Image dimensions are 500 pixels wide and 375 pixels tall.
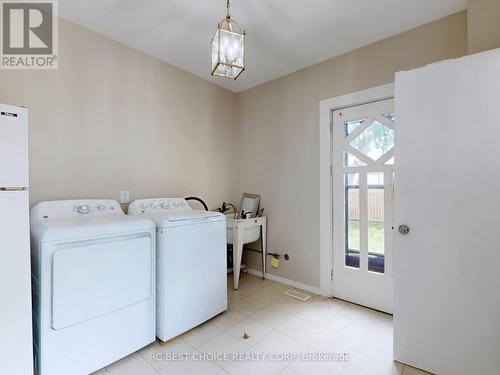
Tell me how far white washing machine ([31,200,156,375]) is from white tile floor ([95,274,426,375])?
22 centimetres

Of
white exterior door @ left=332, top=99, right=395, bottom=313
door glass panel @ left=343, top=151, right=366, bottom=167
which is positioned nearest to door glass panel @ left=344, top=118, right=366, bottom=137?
white exterior door @ left=332, top=99, right=395, bottom=313

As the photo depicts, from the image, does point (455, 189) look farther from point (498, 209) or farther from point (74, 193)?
point (74, 193)

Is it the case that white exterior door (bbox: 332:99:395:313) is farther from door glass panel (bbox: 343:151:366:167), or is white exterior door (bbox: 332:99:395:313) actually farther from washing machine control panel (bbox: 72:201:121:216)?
washing machine control panel (bbox: 72:201:121:216)

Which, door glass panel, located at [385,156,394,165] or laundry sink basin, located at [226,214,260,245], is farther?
laundry sink basin, located at [226,214,260,245]

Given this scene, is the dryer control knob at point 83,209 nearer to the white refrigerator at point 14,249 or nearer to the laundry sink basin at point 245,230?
the white refrigerator at point 14,249

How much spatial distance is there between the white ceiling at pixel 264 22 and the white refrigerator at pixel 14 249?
3.88 feet

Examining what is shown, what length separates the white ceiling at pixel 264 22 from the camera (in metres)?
1.77

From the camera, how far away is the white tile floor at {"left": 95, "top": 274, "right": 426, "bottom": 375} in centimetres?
157

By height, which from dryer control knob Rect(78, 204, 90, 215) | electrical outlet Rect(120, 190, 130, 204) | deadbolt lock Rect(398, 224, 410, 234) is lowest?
deadbolt lock Rect(398, 224, 410, 234)

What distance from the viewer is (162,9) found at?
1.83m

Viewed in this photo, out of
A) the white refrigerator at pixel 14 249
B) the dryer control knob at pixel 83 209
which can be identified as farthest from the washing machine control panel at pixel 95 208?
the white refrigerator at pixel 14 249

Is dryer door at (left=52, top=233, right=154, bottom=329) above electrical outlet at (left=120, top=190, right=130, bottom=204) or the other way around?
the other way around

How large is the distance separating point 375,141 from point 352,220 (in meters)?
0.78

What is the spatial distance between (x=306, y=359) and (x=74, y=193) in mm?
2120
